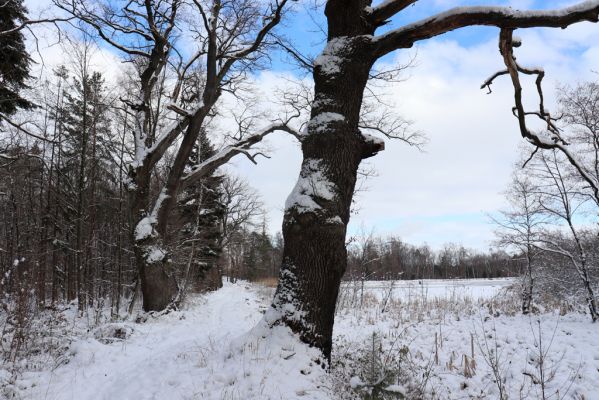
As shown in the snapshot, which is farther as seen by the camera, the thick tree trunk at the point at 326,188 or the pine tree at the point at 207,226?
the pine tree at the point at 207,226

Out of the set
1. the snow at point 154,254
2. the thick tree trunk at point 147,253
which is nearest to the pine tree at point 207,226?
the thick tree trunk at point 147,253

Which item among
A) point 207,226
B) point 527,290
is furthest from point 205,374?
point 207,226

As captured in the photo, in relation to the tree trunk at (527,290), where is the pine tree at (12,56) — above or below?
above

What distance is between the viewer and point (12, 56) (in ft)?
29.2

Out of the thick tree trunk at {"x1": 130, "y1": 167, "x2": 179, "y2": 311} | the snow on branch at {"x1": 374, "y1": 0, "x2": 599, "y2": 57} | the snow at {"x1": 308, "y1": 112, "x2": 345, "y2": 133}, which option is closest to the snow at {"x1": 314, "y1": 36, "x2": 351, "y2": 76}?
the snow on branch at {"x1": 374, "y1": 0, "x2": 599, "y2": 57}

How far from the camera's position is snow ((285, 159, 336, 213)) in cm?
399

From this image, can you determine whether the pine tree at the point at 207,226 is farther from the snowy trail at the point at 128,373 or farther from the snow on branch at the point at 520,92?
the snow on branch at the point at 520,92

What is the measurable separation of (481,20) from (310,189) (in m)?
2.38

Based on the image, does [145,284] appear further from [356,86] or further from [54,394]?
[356,86]

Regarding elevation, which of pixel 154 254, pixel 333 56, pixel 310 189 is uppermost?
pixel 333 56

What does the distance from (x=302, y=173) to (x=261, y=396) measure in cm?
229

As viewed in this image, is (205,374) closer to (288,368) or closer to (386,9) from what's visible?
(288,368)

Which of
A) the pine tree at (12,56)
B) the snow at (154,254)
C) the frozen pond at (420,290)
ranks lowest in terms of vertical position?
the frozen pond at (420,290)

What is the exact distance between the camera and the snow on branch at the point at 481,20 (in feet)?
10.7
